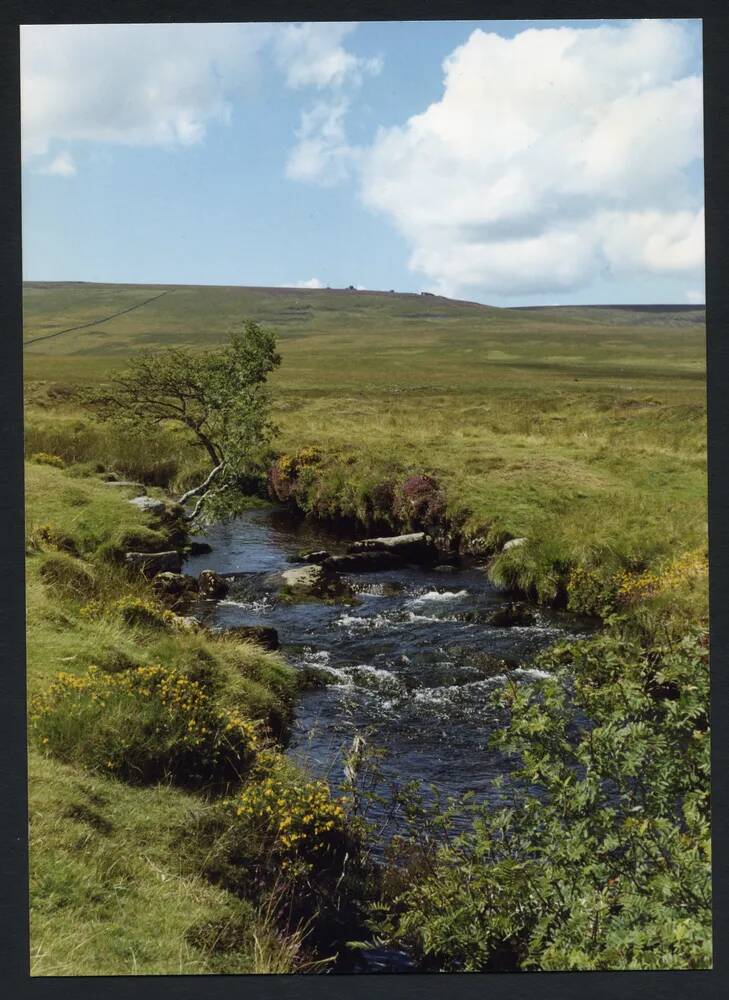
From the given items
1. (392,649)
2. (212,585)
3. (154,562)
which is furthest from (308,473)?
(392,649)

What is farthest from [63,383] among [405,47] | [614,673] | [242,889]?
[614,673]

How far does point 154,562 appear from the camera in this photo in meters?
10.9

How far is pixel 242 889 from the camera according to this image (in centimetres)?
624

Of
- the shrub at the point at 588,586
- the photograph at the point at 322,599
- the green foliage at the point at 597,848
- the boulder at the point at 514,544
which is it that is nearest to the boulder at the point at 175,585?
the photograph at the point at 322,599

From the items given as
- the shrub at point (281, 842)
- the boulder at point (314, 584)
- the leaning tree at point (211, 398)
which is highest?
the leaning tree at point (211, 398)

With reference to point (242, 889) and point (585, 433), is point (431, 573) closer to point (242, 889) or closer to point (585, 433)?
point (585, 433)

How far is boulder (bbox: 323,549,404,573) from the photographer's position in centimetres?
1188

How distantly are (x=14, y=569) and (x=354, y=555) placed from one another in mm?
7901

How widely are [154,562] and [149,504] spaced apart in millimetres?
1284

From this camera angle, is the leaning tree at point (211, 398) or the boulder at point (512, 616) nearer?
the boulder at point (512, 616)

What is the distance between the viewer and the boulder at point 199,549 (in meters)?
11.9

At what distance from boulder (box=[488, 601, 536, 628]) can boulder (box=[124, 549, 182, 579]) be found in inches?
155

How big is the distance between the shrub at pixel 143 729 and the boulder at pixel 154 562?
3.04 m

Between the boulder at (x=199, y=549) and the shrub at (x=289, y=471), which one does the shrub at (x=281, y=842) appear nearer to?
the boulder at (x=199, y=549)
